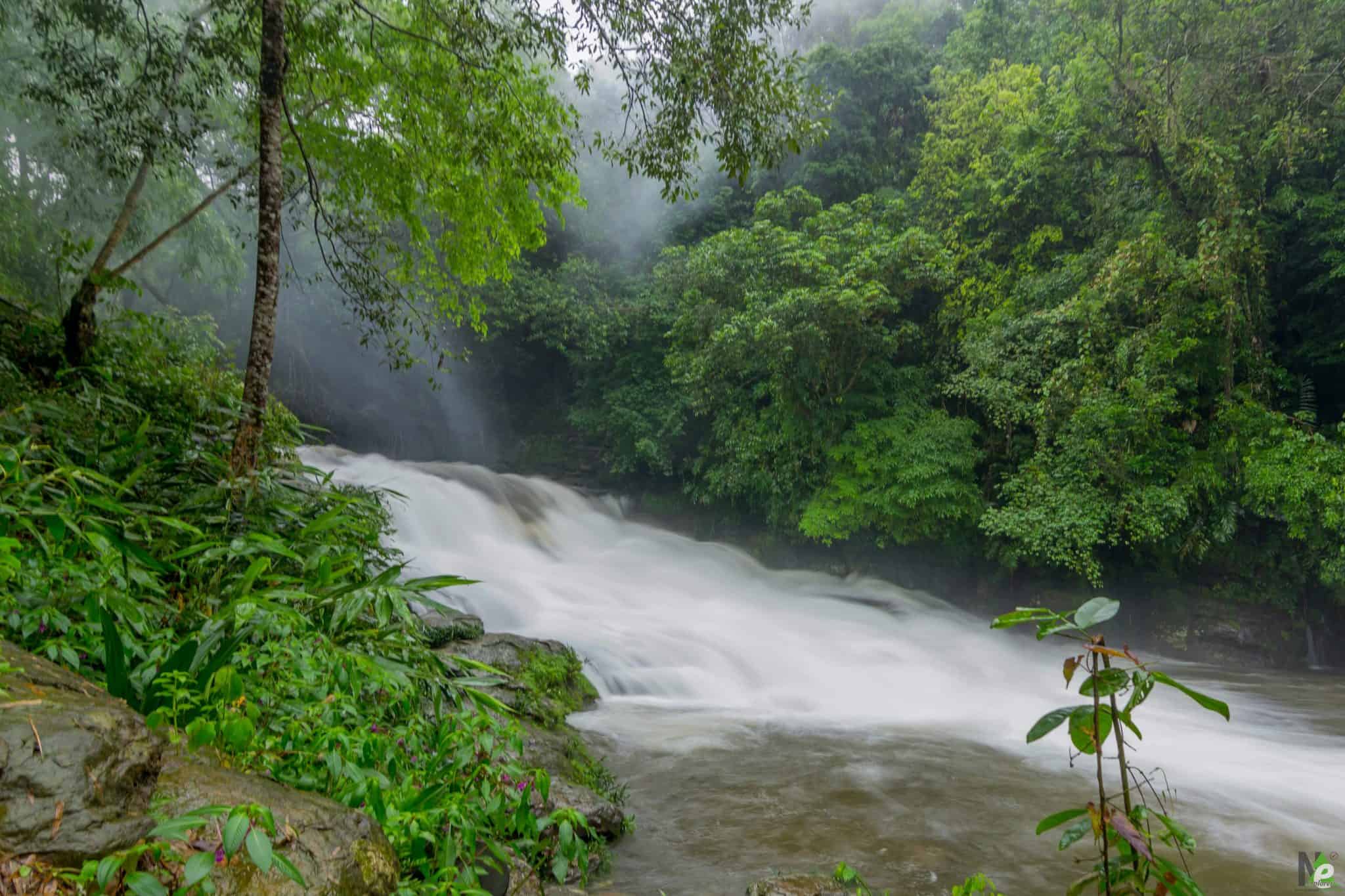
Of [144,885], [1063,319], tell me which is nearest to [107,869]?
[144,885]

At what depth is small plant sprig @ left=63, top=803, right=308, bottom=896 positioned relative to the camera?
1259 mm

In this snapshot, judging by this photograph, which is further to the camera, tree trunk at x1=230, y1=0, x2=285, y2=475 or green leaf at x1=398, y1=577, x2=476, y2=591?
tree trunk at x1=230, y1=0, x2=285, y2=475

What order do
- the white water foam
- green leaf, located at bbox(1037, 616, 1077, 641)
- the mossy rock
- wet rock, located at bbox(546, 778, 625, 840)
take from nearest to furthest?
green leaf, located at bbox(1037, 616, 1077, 641) < wet rock, located at bbox(546, 778, 625, 840) < the mossy rock < the white water foam

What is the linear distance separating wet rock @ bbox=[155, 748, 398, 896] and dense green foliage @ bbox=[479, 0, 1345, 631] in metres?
7.22

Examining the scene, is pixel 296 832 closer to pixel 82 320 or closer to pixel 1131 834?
pixel 1131 834

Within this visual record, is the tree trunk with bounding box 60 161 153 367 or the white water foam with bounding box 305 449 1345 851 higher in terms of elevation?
the tree trunk with bounding box 60 161 153 367

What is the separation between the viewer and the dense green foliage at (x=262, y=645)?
192 centimetres

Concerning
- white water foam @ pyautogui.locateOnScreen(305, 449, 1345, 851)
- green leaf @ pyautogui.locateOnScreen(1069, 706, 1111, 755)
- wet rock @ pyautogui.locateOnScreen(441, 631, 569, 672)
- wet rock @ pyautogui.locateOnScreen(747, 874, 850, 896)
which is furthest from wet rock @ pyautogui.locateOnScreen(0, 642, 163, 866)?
white water foam @ pyautogui.locateOnScreen(305, 449, 1345, 851)

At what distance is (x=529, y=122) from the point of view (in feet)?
19.0

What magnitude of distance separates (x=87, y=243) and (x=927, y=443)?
10.1 meters

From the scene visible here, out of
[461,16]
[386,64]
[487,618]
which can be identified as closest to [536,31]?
[461,16]

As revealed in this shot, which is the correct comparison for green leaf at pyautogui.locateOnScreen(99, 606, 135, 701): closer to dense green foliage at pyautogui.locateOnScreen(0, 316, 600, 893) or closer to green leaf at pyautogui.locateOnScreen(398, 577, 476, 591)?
dense green foliage at pyautogui.locateOnScreen(0, 316, 600, 893)

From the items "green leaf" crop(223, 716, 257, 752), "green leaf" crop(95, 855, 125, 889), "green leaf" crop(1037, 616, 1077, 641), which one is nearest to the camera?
"green leaf" crop(95, 855, 125, 889)

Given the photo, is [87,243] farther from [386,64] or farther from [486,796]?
[486,796]
